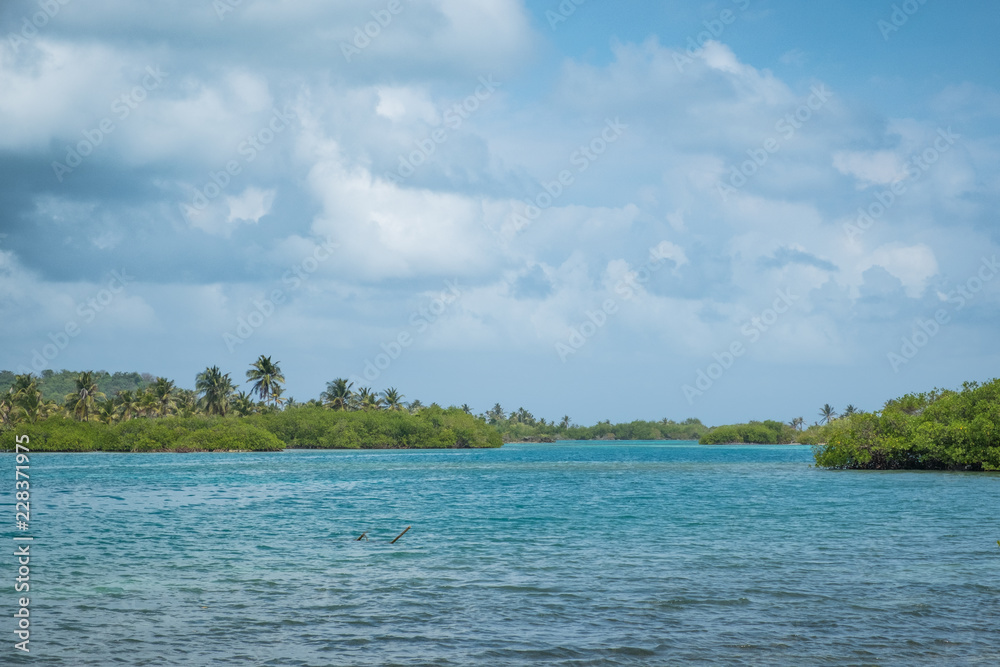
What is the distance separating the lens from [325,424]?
465 feet

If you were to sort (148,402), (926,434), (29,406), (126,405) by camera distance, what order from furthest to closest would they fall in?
(148,402) < (126,405) < (29,406) < (926,434)

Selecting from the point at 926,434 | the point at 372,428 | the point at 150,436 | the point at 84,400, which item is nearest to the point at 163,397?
the point at 84,400

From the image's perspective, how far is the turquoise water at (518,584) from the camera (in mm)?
12906

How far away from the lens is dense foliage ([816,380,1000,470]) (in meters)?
54.6

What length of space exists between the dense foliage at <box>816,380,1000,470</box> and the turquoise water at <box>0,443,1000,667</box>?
19.8 m

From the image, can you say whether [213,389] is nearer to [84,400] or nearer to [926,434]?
[84,400]

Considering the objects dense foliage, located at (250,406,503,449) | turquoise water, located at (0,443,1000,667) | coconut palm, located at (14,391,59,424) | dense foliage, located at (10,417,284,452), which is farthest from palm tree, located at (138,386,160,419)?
turquoise water, located at (0,443,1000,667)

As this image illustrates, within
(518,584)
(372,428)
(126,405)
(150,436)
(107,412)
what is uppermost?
(126,405)

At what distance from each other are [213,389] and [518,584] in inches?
4987

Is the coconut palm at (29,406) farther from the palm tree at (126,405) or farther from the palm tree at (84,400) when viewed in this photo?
the palm tree at (126,405)

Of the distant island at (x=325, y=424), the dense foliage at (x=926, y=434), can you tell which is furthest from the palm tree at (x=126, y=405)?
the dense foliage at (x=926, y=434)

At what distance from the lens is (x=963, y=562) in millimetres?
20625

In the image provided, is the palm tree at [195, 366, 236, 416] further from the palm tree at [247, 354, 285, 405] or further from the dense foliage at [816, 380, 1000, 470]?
the dense foliage at [816, 380, 1000, 470]

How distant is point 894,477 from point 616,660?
50.2m
